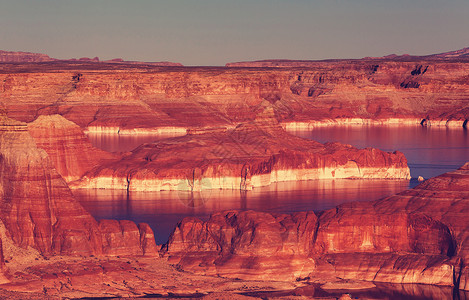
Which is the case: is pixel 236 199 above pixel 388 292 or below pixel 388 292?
above

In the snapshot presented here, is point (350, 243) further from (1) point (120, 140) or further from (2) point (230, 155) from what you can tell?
(1) point (120, 140)

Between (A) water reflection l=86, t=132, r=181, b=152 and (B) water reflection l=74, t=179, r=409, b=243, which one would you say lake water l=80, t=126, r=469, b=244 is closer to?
(B) water reflection l=74, t=179, r=409, b=243

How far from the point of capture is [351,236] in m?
55.7

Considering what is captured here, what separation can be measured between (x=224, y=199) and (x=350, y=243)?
32824 mm

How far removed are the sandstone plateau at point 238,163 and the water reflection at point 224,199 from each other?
1.55 metres

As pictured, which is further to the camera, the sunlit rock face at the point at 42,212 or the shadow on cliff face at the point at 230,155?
the shadow on cliff face at the point at 230,155

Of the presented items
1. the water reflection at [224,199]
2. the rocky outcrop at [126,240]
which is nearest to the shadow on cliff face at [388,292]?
the rocky outcrop at [126,240]

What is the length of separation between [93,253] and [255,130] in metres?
54.4

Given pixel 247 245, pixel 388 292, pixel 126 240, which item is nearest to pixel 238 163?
pixel 126 240

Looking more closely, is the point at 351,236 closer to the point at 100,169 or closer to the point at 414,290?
the point at 414,290

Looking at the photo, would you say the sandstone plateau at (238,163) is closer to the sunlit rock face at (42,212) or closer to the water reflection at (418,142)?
the water reflection at (418,142)

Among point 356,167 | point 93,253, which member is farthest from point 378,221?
point 356,167

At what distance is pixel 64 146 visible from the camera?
93.8 m

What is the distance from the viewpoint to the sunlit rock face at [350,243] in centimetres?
5281
